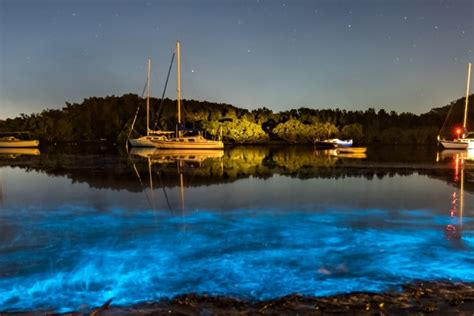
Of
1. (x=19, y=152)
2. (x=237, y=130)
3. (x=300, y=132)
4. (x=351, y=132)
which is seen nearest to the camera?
(x=19, y=152)

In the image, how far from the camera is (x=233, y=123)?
295 feet

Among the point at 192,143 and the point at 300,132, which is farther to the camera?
the point at 300,132

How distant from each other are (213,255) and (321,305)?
302 centimetres

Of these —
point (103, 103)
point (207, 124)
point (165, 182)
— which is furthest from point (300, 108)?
point (165, 182)

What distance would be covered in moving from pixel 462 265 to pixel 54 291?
6.72 metres

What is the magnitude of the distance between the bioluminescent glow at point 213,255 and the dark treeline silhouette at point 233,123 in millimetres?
67936

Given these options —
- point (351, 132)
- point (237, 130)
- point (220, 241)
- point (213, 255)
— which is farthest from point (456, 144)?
point (213, 255)

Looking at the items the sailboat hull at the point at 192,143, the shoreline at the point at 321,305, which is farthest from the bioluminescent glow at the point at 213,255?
the sailboat hull at the point at 192,143

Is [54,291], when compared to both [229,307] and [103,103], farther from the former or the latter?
[103,103]

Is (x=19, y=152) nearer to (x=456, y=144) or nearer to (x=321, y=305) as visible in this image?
(x=321, y=305)

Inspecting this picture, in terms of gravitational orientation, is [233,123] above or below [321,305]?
above

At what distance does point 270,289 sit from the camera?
6609 mm

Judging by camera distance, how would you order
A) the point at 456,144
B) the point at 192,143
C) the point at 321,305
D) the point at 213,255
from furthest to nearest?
the point at 456,144
the point at 192,143
the point at 213,255
the point at 321,305

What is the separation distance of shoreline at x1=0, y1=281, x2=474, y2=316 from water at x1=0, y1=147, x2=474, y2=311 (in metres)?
0.26
